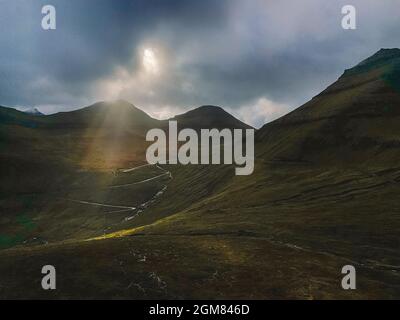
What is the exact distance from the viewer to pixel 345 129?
503ft

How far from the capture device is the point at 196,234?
63.2 metres

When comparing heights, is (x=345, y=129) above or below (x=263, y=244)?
above

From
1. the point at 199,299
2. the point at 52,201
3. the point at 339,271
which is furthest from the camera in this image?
the point at 52,201

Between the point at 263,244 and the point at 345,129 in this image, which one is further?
the point at 345,129

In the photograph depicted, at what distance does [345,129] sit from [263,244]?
11075 centimetres

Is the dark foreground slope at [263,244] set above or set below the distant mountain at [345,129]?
below

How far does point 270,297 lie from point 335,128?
430 feet

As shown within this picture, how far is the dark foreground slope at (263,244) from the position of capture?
37.2 m

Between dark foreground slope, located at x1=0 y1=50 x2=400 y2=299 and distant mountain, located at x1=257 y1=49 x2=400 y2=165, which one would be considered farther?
distant mountain, located at x1=257 y1=49 x2=400 y2=165

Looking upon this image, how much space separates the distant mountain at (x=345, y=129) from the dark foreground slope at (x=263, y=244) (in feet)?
3.39

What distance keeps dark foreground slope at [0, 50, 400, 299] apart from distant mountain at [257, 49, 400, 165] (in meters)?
1.03

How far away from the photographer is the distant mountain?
132m
